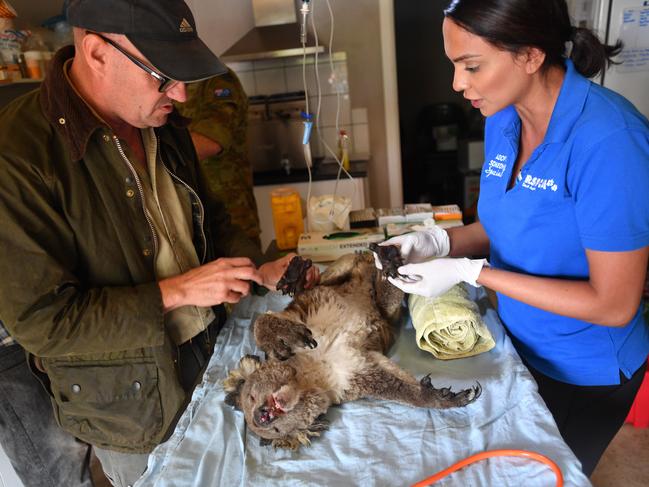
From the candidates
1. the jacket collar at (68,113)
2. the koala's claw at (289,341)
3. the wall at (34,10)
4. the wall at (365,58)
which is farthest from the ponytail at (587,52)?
the wall at (365,58)

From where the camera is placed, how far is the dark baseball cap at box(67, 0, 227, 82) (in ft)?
4.38

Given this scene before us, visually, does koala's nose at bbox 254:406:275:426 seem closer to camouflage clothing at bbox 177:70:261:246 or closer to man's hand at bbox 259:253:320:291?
man's hand at bbox 259:253:320:291

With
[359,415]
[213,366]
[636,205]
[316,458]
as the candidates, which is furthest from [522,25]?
[213,366]

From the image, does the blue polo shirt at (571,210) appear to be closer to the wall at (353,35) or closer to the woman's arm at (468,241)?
the woman's arm at (468,241)

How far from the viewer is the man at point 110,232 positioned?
1.33 meters

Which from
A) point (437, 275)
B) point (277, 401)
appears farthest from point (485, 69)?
point (277, 401)

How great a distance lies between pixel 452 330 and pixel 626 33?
3.24 meters

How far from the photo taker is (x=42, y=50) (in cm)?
258

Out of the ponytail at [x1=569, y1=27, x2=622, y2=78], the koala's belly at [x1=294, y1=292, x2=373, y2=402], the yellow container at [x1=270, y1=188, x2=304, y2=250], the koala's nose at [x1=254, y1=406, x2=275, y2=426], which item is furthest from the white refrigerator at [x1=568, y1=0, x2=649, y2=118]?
the koala's nose at [x1=254, y1=406, x2=275, y2=426]

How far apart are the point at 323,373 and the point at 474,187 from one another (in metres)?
→ 4.58

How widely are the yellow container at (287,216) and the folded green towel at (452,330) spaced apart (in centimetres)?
118

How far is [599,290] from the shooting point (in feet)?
4.18

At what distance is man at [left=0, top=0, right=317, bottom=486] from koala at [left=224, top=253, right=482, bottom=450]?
9.6 inches

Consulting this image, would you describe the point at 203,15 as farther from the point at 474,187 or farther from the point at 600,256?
the point at 600,256
